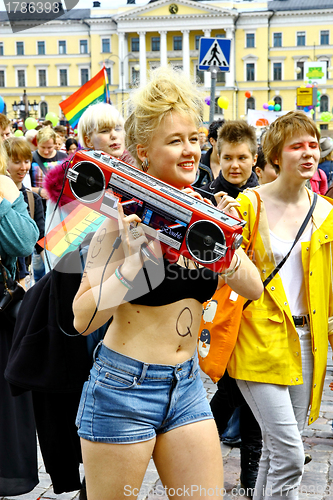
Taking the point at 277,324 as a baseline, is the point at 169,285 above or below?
above

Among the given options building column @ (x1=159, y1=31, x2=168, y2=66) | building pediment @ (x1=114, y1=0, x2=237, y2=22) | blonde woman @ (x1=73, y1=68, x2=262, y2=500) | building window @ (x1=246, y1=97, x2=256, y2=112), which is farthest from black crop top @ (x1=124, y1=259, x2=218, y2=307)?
building pediment @ (x1=114, y1=0, x2=237, y2=22)

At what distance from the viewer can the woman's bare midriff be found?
201cm

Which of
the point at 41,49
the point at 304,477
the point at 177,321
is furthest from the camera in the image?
the point at 41,49

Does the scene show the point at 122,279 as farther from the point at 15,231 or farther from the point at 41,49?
the point at 41,49

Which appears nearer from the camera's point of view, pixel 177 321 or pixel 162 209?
pixel 162 209

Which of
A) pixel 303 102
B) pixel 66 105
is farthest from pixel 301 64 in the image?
pixel 66 105

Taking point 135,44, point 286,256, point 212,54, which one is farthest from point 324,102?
point 286,256

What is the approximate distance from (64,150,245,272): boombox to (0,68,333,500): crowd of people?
51 millimetres

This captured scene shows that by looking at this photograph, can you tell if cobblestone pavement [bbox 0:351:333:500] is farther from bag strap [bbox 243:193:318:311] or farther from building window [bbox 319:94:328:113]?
building window [bbox 319:94:328:113]

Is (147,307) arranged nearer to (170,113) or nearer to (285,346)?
(170,113)

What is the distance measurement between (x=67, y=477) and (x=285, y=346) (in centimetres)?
118

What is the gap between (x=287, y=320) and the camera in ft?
9.37

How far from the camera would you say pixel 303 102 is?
12.6 m

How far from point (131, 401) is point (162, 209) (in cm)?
62
